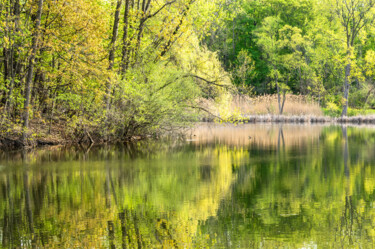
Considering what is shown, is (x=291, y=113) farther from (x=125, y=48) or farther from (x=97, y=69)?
(x=97, y=69)

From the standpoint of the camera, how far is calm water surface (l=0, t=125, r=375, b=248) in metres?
6.47

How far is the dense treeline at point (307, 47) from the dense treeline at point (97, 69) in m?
21.6

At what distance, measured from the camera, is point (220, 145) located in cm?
2122

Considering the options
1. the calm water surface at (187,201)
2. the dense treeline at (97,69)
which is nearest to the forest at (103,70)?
the dense treeline at (97,69)

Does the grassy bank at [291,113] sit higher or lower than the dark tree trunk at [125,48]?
lower

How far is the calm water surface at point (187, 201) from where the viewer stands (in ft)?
21.2

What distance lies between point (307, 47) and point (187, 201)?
4489cm

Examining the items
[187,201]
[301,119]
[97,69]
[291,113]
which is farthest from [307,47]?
[187,201]

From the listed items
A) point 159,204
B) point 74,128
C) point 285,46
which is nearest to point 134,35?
point 74,128

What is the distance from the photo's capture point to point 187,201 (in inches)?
350

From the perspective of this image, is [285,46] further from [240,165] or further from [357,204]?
[357,204]

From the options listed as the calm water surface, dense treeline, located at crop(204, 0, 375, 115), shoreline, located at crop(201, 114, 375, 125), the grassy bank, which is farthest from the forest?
dense treeline, located at crop(204, 0, 375, 115)

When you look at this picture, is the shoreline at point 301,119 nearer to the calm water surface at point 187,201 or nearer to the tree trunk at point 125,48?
the tree trunk at point 125,48

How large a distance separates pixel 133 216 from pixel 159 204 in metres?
1.04
